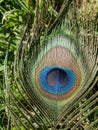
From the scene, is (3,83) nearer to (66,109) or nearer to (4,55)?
(4,55)

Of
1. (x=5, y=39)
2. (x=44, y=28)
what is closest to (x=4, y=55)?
(x=5, y=39)

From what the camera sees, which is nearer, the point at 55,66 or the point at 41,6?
the point at 55,66

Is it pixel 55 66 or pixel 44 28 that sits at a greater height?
pixel 44 28

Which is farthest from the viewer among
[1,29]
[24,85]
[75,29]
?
[1,29]

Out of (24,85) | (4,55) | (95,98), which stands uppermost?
(4,55)
